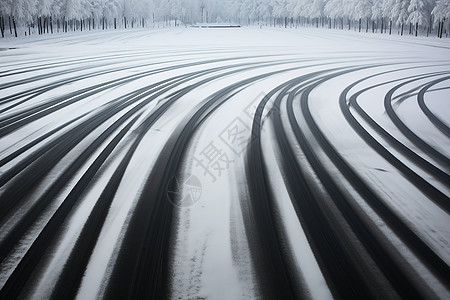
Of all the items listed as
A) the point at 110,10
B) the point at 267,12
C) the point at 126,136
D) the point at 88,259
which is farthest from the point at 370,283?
the point at 267,12

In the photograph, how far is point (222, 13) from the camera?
527 ft

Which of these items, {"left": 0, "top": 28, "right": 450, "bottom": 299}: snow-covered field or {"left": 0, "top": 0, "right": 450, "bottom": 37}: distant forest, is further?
{"left": 0, "top": 0, "right": 450, "bottom": 37}: distant forest

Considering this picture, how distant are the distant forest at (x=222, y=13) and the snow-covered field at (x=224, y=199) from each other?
47296 millimetres

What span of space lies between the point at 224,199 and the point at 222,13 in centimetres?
16814

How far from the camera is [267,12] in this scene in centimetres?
12456

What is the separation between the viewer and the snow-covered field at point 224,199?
3.38 meters

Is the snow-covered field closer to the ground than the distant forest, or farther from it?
closer to the ground

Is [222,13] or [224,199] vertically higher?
[222,13]

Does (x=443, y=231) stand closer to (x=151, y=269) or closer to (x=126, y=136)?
(x=151, y=269)

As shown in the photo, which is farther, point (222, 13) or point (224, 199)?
point (222, 13)

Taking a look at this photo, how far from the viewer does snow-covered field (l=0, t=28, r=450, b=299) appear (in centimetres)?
338

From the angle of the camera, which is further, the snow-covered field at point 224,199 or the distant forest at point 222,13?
the distant forest at point 222,13

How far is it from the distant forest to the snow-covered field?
4730 cm

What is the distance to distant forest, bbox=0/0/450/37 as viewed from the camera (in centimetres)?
5148
